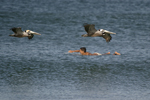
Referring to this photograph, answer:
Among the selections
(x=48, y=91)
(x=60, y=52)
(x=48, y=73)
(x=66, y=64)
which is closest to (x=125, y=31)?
(x=60, y=52)

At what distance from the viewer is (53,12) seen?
53.5 meters

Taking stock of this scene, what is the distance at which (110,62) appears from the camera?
2728 centimetres

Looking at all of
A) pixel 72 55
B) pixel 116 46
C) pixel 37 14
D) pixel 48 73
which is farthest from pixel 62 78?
pixel 37 14

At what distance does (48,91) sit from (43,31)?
1978cm

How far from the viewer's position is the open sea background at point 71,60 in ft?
64.0

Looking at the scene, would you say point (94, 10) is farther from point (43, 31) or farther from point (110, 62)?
point (110, 62)

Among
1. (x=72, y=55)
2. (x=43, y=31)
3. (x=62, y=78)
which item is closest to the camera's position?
(x=62, y=78)

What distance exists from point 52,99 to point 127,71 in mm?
7796

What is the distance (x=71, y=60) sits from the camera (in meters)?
27.6

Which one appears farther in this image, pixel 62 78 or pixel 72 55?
pixel 72 55

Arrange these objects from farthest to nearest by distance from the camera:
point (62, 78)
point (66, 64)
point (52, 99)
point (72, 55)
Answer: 1. point (72, 55)
2. point (66, 64)
3. point (62, 78)
4. point (52, 99)

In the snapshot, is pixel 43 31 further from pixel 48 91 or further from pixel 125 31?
pixel 48 91

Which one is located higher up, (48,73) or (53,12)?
(53,12)

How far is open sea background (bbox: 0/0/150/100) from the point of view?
19516mm
